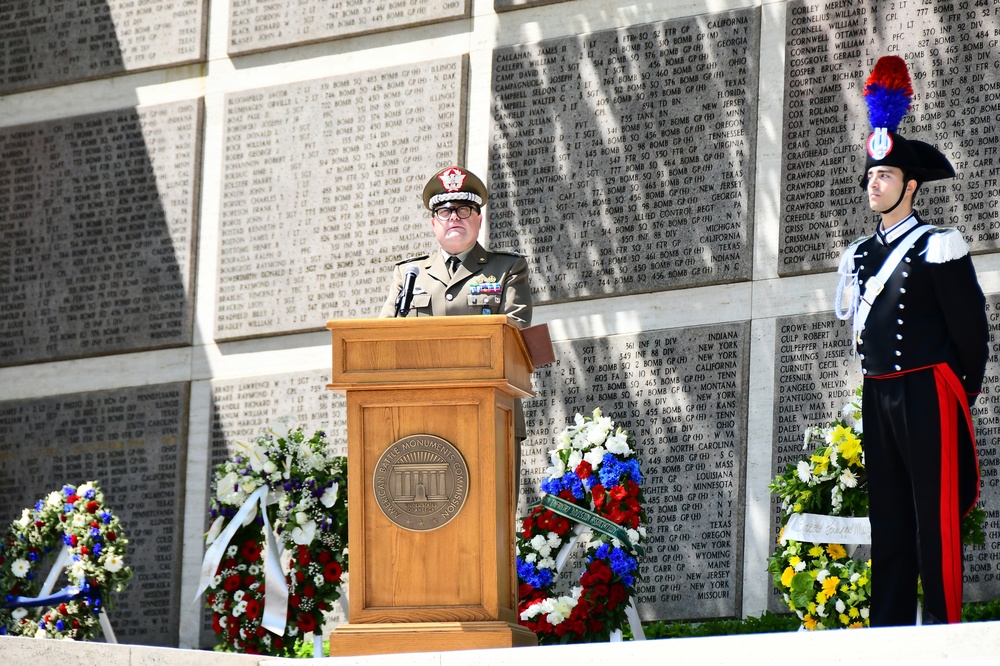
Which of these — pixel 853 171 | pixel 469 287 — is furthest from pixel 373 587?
pixel 853 171

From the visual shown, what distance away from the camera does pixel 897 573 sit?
18.3 ft

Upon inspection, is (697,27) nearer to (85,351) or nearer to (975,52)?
(975,52)

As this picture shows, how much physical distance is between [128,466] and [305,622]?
2178 mm

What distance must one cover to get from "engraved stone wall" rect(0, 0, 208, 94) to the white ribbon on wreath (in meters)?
3.27

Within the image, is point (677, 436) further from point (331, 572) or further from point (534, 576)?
point (331, 572)

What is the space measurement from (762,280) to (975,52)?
4.88 feet

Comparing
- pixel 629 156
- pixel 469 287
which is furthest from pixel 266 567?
pixel 629 156

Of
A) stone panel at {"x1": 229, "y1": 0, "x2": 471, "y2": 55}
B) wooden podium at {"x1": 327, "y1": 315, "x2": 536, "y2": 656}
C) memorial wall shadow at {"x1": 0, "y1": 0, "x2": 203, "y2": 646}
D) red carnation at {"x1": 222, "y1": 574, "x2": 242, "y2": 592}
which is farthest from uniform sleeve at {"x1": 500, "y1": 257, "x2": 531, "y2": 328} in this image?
memorial wall shadow at {"x1": 0, "y1": 0, "x2": 203, "y2": 646}

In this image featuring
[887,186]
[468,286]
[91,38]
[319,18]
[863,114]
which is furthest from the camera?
[91,38]

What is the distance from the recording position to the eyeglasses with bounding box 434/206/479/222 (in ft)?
19.9

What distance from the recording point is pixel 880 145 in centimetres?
570

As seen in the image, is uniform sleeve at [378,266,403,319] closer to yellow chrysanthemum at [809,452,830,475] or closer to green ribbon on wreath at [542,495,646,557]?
green ribbon on wreath at [542,495,646,557]

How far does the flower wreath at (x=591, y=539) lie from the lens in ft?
21.3

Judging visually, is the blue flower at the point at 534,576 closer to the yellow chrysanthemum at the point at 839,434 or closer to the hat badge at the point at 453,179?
the yellow chrysanthemum at the point at 839,434
